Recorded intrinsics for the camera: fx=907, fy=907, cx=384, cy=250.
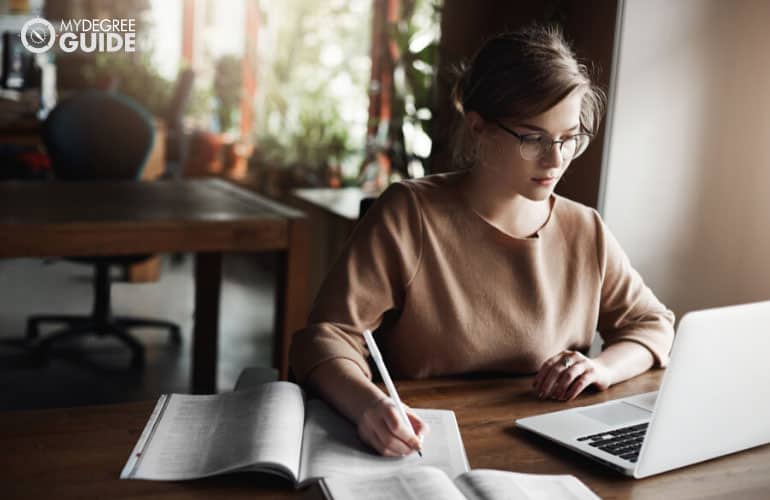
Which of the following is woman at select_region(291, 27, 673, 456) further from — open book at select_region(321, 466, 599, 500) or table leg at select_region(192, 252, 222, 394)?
table leg at select_region(192, 252, 222, 394)

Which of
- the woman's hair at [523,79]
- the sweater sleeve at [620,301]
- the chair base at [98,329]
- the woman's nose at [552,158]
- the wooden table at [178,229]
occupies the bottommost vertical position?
the chair base at [98,329]

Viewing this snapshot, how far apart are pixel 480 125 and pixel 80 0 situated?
686cm

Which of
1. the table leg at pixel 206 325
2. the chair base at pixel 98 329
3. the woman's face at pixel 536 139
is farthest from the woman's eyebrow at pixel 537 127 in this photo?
the chair base at pixel 98 329

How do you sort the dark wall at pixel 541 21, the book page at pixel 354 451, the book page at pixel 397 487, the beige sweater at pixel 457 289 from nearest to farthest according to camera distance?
the book page at pixel 397 487 → the book page at pixel 354 451 → the beige sweater at pixel 457 289 → the dark wall at pixel 541 21

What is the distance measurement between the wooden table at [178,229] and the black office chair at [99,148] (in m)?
0.33

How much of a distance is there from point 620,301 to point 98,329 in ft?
7.94

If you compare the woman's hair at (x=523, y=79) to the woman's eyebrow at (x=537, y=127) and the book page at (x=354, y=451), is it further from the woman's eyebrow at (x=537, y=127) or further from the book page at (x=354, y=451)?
the book page at (x=354, y=451)

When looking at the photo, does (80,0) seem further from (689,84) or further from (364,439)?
(364,439)

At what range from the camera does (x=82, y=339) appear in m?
3.69

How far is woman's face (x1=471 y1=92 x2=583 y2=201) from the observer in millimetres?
1408

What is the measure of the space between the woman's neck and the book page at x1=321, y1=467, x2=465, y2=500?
2.13ft

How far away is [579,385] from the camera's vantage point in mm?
1357

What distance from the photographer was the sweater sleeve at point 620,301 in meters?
1.61

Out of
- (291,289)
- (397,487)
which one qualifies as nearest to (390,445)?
(397,487)
